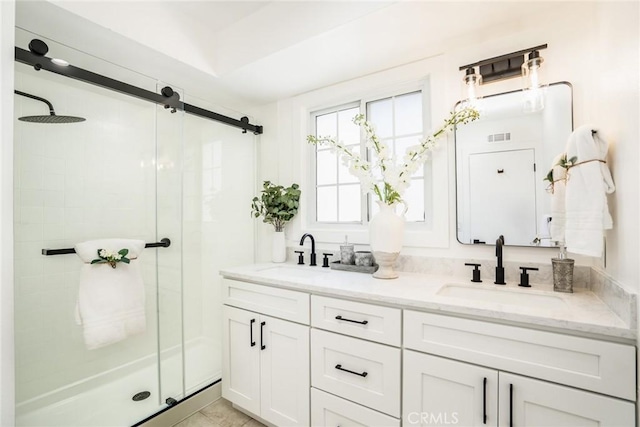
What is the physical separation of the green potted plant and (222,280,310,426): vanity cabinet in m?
0.53

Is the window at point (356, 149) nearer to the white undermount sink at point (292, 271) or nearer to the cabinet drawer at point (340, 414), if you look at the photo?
the white undermount sink at point (292, 271)

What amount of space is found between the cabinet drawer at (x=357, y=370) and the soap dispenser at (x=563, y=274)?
811 millimetres

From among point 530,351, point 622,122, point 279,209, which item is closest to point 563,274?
point 530,351

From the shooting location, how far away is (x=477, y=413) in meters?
1.12

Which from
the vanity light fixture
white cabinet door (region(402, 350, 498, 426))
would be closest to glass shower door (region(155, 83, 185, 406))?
white cabinet door (region(402, 350, 498, 426))

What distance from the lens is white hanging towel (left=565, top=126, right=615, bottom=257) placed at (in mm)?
1089

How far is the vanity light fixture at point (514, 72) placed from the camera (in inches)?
58.7

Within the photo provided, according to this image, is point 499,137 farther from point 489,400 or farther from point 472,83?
point 489,400

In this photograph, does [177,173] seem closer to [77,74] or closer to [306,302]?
[77,74]

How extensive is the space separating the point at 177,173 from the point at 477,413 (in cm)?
219

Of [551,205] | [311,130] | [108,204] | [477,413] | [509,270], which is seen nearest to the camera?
[477,413]

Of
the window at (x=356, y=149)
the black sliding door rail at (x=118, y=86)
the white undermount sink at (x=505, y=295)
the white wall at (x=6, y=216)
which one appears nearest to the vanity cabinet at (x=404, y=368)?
the white undermount sink at (x=505, y=295)

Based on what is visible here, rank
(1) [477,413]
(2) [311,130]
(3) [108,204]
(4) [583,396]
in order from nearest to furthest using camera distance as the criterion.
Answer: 1. (4) [583,396]
2. (1) [477,413]
3. (3) [108,204]
4. (2) [311,130]

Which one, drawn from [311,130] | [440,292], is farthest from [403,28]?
[440,292]
